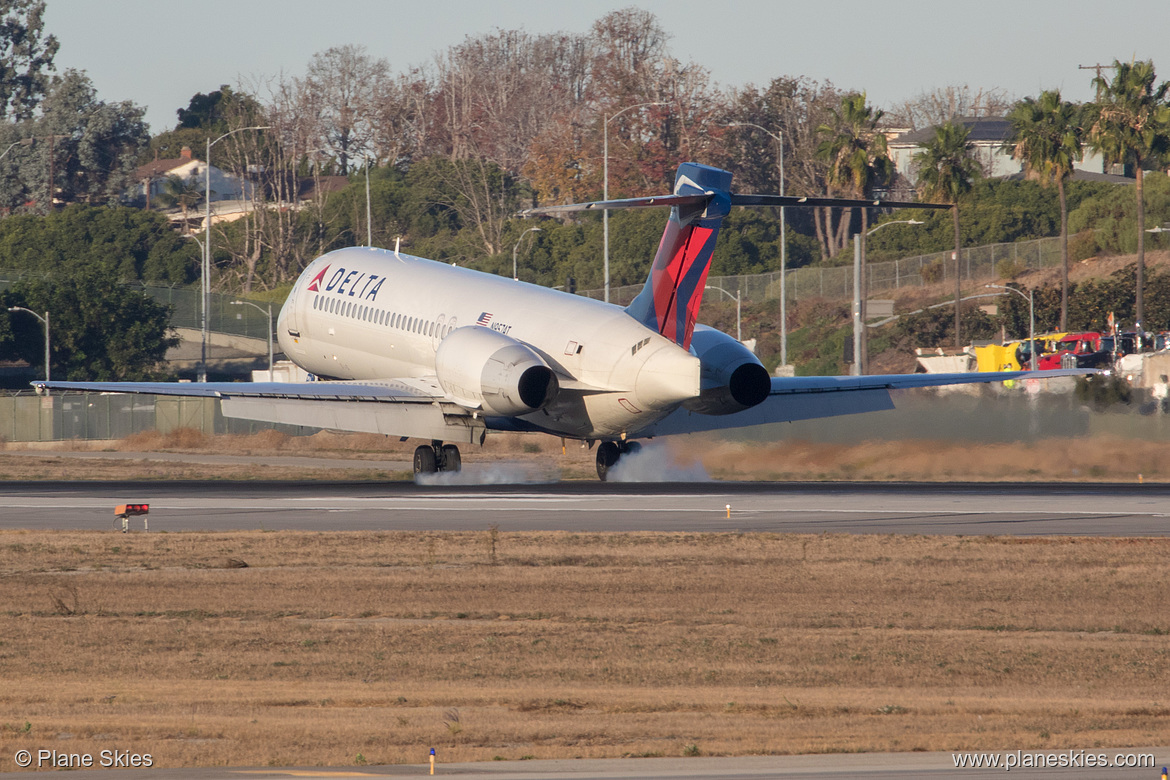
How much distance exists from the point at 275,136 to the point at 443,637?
136167 millimetres

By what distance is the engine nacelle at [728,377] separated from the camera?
33375 mm

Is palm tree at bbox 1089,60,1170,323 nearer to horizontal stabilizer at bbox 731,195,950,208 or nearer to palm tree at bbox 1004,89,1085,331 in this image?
palm tree at bbox 1004,89,1085,331

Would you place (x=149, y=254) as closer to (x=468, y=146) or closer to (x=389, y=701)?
(x=468, y=146)

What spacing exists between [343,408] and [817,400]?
1171 centimetres

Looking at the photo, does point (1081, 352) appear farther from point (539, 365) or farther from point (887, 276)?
point (539, 365)

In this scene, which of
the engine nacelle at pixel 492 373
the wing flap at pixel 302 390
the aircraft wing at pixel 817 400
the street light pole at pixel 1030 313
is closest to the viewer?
the engine nacelle at pixel 492 373

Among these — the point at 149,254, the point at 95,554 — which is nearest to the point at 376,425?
the point at 95,554

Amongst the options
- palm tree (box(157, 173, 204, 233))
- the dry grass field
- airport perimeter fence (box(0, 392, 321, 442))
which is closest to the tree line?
palm tree (box(157, 173, 204, 233))

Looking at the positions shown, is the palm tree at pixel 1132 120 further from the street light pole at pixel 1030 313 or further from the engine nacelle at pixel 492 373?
the engine nacelle at pixel 492 373

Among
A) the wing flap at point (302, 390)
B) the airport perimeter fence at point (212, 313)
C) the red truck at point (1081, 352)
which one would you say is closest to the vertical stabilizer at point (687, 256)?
the wing flap at point (302, 390)

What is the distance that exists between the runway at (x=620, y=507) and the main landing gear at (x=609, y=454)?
72 cm

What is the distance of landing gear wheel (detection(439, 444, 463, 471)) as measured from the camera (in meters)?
38.7

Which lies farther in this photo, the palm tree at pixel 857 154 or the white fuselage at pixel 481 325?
the palm tree at pixel 857 154

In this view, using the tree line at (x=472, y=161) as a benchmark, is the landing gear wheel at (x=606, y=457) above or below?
below
